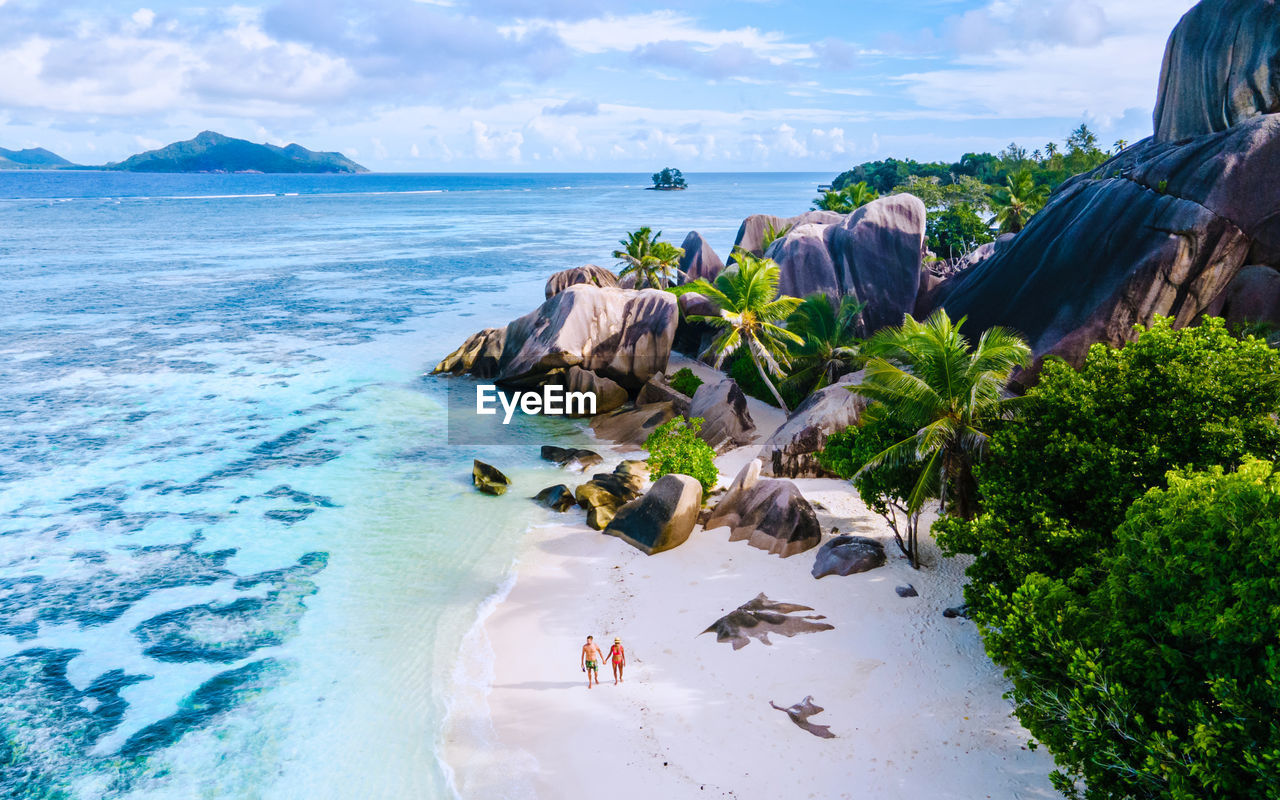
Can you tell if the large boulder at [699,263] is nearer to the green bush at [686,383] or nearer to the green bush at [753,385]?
the green bush at [753,385]

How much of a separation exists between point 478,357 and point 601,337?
912 centimetres

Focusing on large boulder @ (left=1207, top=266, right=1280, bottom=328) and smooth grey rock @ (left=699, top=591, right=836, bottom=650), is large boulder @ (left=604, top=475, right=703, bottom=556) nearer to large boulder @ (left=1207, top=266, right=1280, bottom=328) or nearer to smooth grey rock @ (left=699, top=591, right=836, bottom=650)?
smooth grey rock @ (left=699, top=591, right=836, bottom=650)

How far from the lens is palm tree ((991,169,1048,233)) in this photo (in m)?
55.2

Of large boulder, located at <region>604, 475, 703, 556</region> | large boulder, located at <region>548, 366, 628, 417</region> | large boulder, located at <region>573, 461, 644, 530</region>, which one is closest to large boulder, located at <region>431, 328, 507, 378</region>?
large boulder, located at <region>548, 366, 628, 417</region>

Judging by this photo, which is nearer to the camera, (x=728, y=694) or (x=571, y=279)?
(x=728, y=694)

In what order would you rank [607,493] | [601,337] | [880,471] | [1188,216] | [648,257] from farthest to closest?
[648,257], [601,337], [607,493], [1188,216], [880,471]

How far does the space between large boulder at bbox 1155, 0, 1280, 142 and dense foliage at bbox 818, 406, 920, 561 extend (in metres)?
17.6

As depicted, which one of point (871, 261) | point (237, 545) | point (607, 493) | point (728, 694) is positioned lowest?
point (728, 694)

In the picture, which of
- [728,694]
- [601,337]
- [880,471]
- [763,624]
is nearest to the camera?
[728,694]

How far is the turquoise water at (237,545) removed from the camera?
16.5 m

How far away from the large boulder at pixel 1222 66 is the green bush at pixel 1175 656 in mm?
21376

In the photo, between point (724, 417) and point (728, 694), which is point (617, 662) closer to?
point (728, 694)

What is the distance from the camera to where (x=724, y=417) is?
32.8 m

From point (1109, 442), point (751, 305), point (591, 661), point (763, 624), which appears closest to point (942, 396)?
point (1109, 442)
